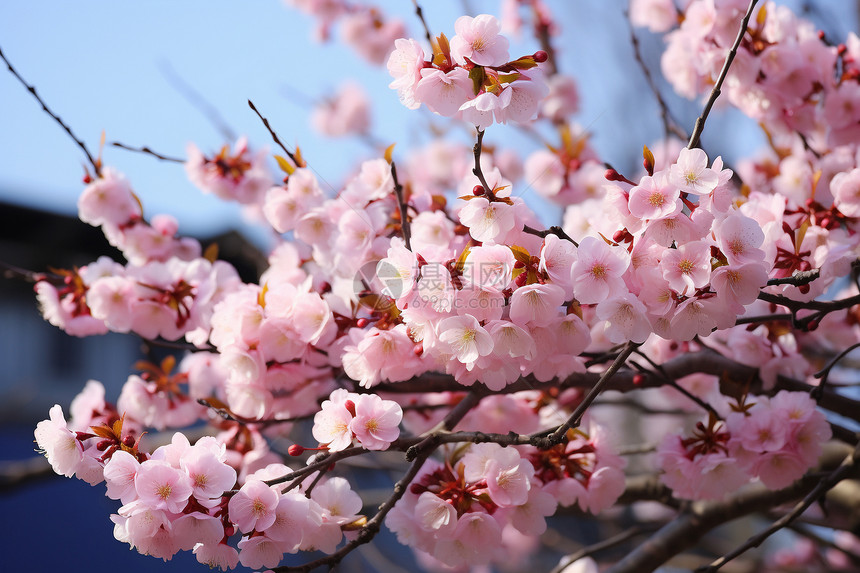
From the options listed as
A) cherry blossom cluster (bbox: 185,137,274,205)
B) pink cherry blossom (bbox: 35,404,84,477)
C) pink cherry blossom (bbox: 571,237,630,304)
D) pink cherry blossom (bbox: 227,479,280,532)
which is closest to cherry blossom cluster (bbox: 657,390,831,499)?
pink cherry blossom (bbox: 571,237,630,304)

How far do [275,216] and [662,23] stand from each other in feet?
5.25

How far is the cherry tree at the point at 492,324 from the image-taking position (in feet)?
3.38

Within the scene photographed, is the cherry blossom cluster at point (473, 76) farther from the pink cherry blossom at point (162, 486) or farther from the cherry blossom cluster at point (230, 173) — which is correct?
the cherry blossom cluster at point (230, 173)

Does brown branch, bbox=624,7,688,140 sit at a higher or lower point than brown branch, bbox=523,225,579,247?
higher

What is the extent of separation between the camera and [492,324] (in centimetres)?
105

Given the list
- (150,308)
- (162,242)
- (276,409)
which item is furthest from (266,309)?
(162,242)

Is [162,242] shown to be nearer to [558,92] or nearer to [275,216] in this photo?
[275,216]

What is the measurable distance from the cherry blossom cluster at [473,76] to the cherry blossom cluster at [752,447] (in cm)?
82

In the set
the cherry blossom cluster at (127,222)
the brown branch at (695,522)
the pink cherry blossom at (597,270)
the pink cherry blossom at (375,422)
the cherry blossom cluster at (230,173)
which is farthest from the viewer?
the cherry blossom cluster at (230,173)

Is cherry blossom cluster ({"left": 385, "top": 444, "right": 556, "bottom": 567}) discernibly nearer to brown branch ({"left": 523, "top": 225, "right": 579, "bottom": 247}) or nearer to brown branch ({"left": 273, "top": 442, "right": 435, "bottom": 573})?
brown branch ({"left": 273, "top": 442, "right": 435, "bottom": 573})

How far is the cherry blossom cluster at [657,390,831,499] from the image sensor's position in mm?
1385

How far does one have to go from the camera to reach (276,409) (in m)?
1.63

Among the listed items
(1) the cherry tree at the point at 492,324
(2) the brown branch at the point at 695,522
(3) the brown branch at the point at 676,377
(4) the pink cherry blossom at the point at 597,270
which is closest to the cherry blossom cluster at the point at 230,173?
(1) the cherry tree at the point at 492,324

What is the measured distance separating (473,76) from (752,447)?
97 centimetres
